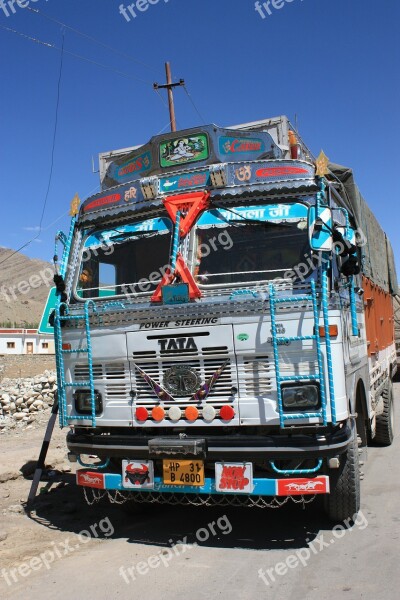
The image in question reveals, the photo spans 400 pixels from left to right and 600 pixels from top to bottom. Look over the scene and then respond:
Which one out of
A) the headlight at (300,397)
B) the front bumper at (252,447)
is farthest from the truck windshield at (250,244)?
the front bumper at (252,447)

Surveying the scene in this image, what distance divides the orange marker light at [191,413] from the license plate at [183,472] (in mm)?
352

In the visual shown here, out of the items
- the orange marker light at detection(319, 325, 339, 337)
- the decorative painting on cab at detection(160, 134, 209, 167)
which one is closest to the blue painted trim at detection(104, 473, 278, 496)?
the orange marker light at detection(319, 325, 339, 337)

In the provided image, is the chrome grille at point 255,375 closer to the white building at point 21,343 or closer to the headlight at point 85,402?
the headlight at point 85,402

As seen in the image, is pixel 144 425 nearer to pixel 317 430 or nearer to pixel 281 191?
pixel 317 430

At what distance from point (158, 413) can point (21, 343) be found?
175 ft

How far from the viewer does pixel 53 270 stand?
5879 millimetres

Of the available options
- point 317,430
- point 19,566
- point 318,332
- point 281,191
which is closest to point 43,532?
point 19,566

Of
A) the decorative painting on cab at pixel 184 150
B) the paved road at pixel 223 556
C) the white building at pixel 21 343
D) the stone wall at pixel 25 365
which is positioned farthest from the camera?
the white building at pixel 21 343

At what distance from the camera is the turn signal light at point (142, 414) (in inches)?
192

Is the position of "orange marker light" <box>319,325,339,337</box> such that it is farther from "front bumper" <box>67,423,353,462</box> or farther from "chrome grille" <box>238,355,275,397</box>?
"front bumper" <box>67,423,353,462</box>

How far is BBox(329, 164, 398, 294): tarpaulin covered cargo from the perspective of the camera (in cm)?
693

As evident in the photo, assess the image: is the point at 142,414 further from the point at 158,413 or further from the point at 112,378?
the point at 112,378

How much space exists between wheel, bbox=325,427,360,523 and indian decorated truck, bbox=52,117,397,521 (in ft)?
0.04

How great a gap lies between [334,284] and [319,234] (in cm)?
51
